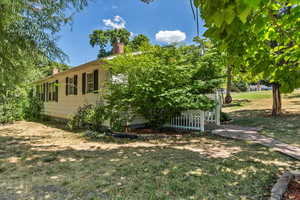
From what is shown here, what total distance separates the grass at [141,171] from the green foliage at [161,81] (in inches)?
70.9

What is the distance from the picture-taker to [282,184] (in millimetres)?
2873

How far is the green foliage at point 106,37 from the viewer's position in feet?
108

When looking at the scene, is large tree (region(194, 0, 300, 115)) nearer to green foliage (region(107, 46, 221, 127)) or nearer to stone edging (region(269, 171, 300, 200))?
stone edging (region(269, 171, 300, 200))

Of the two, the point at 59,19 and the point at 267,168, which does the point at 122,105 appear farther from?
the point at 267,168

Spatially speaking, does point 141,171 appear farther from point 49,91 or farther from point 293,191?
point 49,91

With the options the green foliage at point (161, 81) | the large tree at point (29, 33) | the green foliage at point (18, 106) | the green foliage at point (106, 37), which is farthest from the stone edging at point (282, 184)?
the green foliage at point (106, 37)

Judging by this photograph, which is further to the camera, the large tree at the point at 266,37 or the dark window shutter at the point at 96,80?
the dark window shutter at the point at 96,80

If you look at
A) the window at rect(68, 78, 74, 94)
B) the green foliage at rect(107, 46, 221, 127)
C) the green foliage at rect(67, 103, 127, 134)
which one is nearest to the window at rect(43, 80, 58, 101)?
the window at rect(68, 78, 74, 94)

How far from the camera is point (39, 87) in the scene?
1591 centimetres

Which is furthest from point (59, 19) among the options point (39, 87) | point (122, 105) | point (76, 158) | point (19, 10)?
point (39, 87)

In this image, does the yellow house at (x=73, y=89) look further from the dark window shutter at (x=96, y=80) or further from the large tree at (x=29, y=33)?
the large tree at (x=29, y=33)

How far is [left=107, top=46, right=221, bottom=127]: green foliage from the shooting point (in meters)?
6.66

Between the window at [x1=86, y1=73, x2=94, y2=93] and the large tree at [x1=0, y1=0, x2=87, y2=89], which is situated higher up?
the large tree at [x1=0, y1=0, x2=87, y2=89]

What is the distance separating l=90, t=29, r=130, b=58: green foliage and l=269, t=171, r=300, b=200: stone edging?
32.4 m
